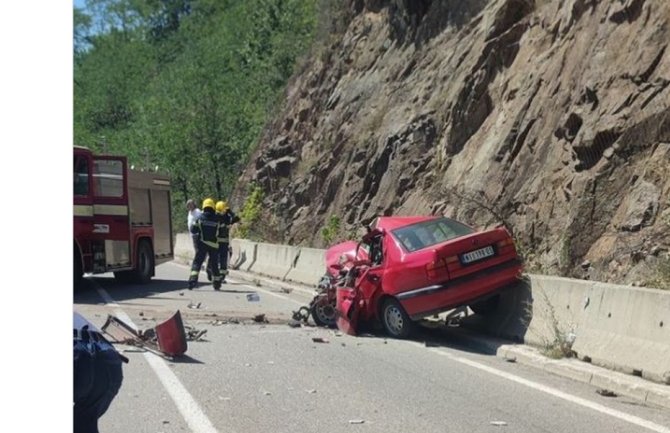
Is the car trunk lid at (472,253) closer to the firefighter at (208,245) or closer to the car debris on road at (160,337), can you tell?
the car debris on road at (160,337)

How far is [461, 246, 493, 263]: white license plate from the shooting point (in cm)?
1116

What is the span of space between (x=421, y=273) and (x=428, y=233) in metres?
1.00

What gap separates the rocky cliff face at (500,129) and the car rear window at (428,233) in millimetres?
2548

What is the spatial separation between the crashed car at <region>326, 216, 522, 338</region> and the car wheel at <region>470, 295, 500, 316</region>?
1cm

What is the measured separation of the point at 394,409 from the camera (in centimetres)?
757

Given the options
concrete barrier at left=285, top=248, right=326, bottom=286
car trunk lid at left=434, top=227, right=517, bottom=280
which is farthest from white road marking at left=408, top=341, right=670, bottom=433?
concrete barrier at left=285, top=248, right=326, bottom=286

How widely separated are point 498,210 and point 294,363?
28.5 ft

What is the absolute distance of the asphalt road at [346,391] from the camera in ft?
23.0

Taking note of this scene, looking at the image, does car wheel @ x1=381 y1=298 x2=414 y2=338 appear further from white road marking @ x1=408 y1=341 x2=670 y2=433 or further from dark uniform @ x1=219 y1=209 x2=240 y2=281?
dark uniform @ x1=219 y1=209 x2=240 y2=281

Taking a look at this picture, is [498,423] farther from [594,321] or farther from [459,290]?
[459,290]
